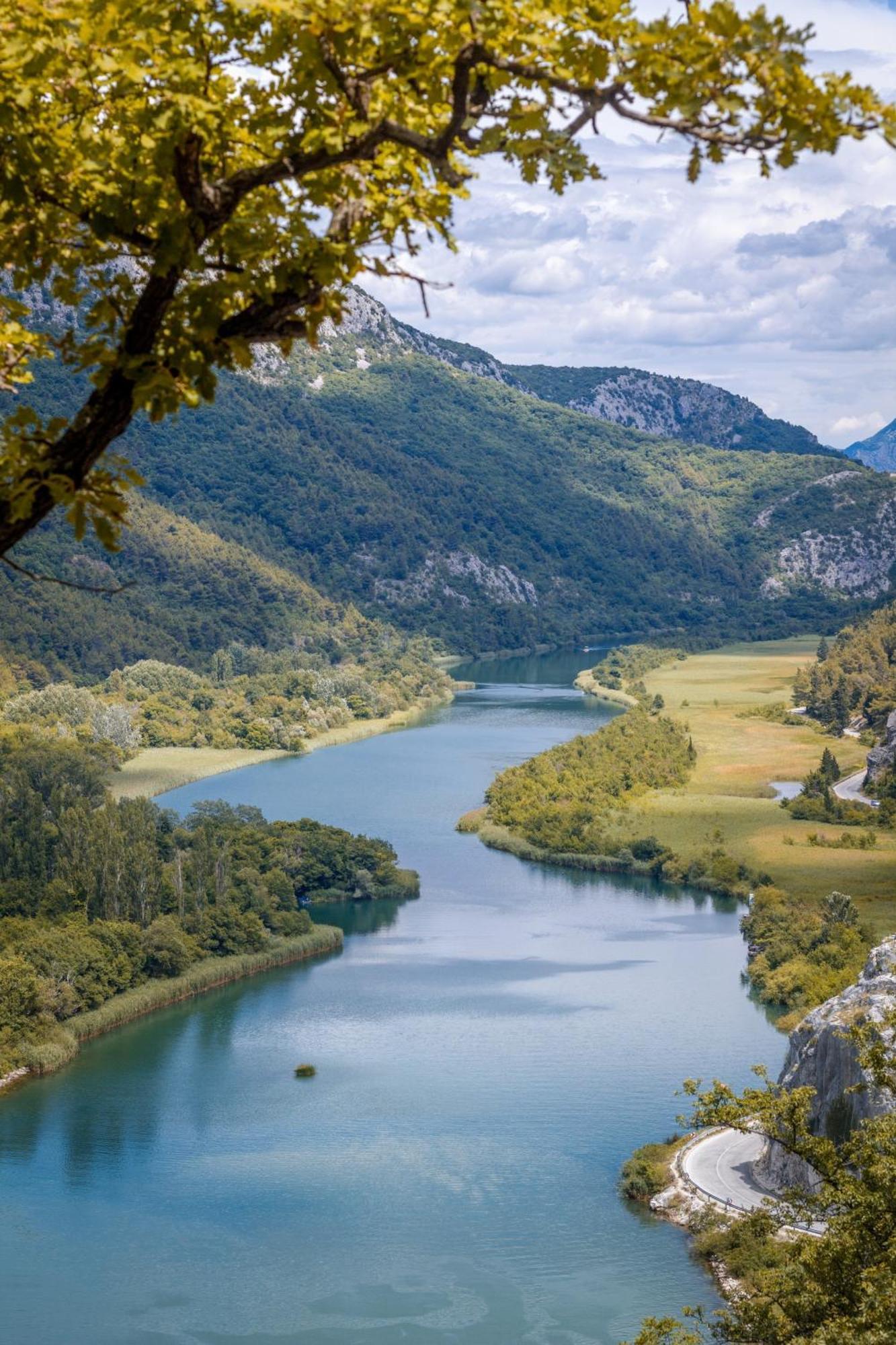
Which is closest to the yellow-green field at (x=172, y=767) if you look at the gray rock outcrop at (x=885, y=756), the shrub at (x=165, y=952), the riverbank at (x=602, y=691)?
the shrub at (x=165, y=952)

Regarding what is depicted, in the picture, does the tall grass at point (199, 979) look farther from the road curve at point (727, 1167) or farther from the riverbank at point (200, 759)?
the riverbank at point (200, 759)

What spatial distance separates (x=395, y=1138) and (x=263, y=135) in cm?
3131

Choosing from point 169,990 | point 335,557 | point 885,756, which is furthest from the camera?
point 335,557

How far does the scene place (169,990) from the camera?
151 feet

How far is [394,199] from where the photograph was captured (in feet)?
18.6

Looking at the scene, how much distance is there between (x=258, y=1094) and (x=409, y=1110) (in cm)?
386

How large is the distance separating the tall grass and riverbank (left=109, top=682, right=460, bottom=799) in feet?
62.4

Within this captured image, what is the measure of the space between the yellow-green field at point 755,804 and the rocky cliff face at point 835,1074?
16.8 metres

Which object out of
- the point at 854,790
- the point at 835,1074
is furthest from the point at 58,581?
the point at 854,790

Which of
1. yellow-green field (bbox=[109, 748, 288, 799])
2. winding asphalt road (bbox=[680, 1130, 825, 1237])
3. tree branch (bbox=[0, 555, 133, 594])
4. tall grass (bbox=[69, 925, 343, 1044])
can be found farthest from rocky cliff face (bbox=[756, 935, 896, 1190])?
yellow-green field (bbox=[109, 748, 288, 799])

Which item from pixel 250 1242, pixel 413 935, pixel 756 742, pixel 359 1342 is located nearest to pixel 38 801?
pixel 413 935

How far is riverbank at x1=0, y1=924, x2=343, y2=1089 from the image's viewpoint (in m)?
40.4

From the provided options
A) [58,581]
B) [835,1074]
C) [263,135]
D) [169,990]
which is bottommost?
[169,990]

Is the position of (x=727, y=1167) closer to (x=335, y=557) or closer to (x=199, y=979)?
(x=199, y=979)
